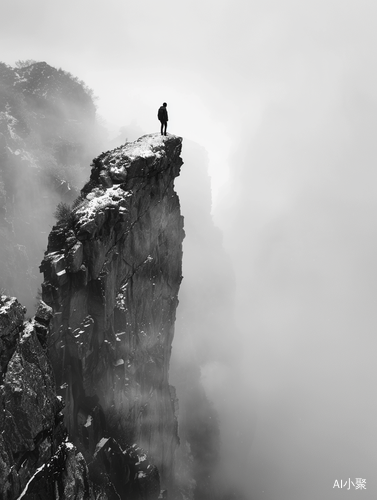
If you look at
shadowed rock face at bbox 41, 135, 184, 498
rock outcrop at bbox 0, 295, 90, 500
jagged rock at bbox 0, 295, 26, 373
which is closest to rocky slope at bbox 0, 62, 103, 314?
shadowed rock face at bbox 41, 135, 184, 498

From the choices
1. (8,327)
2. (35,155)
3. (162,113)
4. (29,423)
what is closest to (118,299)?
(8,327)

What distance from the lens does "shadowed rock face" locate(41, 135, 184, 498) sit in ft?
82.2

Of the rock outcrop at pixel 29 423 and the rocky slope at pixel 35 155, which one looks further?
the rocky slope at pixel 35 155

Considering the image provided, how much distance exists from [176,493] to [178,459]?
22.0 feet

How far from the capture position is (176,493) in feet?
133

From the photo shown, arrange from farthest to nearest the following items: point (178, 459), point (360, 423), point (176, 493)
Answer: point (360, 423), point (178, 459), point (176, 493)

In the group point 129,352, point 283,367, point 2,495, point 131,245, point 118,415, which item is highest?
point 283,367

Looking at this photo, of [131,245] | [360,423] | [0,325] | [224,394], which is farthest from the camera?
[360,423]

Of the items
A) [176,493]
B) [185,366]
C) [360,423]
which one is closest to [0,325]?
[176,493]

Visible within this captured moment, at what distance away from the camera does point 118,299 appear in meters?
28.9

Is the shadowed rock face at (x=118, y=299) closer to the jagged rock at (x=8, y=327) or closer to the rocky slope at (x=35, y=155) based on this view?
the jagged rock at (x=8, y=327)

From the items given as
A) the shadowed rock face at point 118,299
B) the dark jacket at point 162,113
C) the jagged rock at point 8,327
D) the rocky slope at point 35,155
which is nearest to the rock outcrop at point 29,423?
the jagged rock at point 8,327

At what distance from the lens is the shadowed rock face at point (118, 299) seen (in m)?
25.1

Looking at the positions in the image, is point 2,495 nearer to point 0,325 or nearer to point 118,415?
point 0,325
